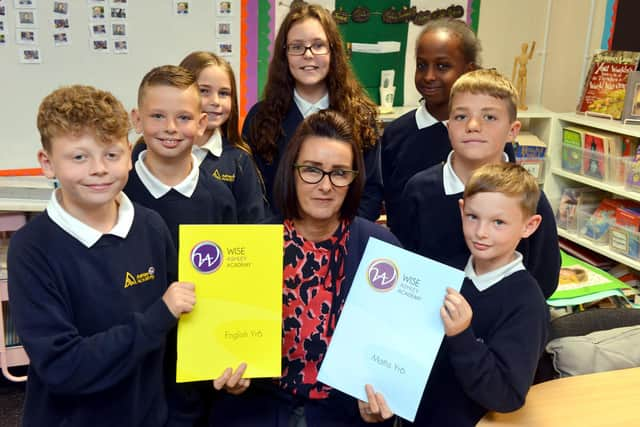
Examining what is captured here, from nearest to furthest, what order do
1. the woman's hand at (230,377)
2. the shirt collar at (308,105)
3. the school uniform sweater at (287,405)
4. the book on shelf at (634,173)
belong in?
the woman's hand at (230,377) → the school uniform sweater at (287,405) → the shirt collar at (308,105) → the book on shelf at (634,173)

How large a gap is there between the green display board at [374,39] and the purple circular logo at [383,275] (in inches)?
110

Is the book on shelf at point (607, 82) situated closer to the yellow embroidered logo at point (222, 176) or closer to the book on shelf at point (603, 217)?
the book on shelf at point (603, 217)

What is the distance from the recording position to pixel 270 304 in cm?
158

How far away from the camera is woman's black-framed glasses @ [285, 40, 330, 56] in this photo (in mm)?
2346

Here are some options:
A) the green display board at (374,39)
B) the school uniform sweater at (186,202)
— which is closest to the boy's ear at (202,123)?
the school uniform sweater at (186,202)

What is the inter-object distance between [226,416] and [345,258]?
58 cm

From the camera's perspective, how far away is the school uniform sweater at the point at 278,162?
95.6 inches

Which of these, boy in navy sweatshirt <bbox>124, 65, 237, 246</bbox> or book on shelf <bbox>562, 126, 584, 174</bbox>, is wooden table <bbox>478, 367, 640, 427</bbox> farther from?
book on shelf <bbox>562, 126, 584, 174</bbox>

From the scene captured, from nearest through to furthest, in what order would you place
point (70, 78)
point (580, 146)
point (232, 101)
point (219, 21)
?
point (232, 101), point (70, 78), point (219, 21), point (580, 146)

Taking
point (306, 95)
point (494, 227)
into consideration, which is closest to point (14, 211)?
point (306, 95)

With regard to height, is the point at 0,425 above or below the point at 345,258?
A: below

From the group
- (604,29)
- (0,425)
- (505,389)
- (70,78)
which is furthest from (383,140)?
(604,29)

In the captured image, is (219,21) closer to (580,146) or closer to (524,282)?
(580,146)

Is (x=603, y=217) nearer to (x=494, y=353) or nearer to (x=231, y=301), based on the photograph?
(x=494, y=353)
